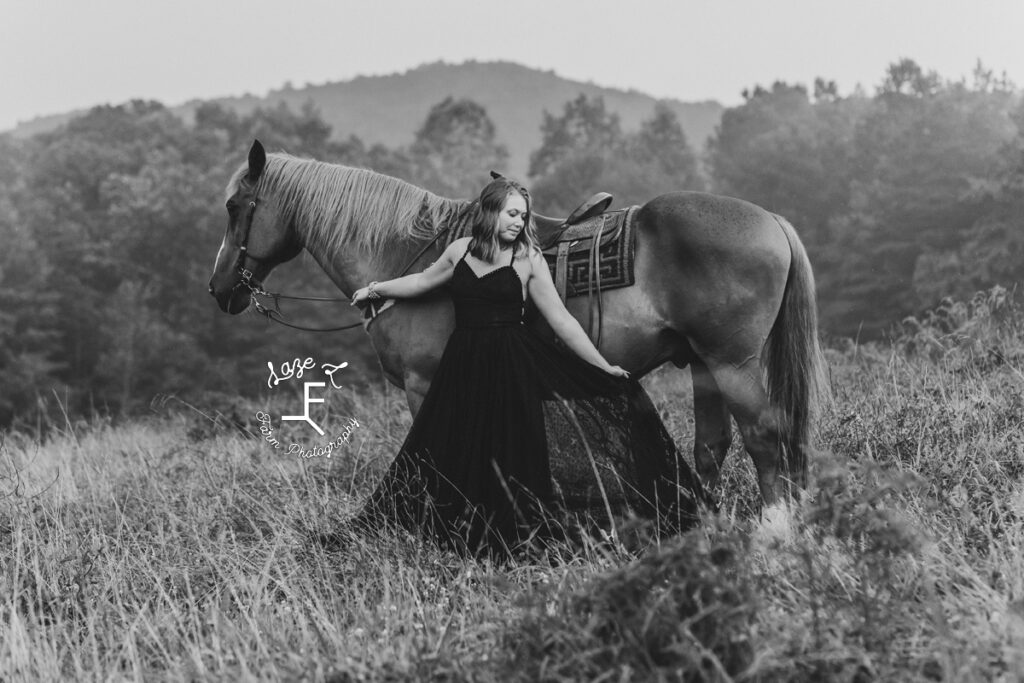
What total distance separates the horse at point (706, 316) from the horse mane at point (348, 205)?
0.5 inches

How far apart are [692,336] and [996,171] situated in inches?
1010

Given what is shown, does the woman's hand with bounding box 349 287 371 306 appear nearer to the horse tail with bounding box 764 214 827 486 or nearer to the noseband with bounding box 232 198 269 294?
the noseband with bounding box 232 198 269 294

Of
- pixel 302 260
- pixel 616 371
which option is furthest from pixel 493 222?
pixel 302 260

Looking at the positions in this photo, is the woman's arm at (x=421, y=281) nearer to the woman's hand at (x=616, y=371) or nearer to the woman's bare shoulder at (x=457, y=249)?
the woman's bare shoulder at (x=457, y=249)

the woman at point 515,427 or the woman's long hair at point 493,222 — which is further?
the woman's long hair at point 493,222

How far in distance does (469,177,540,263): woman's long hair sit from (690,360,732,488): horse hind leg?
3.82ft

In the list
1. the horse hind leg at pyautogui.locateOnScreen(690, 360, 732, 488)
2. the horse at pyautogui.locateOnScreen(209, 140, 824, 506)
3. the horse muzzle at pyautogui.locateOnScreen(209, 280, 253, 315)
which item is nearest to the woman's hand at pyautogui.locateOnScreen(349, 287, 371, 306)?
the horse at pyautogui.locateOnScreen(209, 140, 824, 506)

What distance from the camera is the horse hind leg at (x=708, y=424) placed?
4727mm

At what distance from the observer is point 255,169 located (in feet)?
17.6

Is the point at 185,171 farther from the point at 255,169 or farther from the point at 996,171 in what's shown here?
the point at 255,169

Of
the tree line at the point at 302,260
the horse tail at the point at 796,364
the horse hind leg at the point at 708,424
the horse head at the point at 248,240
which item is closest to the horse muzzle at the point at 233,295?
the horse head at the point at 248,240

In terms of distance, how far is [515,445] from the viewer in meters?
4.13

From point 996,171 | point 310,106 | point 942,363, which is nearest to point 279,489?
point 942,363

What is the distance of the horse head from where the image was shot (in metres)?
5.40
